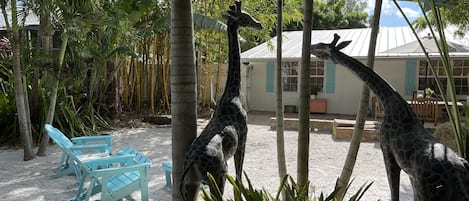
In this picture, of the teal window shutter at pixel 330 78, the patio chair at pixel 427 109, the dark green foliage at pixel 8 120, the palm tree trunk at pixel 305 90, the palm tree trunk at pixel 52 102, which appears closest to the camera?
the palm tree trunk at pixel 305 90

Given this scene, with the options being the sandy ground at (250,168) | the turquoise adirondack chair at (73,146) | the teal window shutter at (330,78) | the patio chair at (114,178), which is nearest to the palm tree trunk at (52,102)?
the sandy ground at (250,168)

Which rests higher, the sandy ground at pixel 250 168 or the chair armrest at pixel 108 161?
the chair armrest at pixel 108 161

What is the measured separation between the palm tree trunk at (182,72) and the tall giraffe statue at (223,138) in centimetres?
14

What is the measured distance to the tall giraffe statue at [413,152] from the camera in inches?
75.4

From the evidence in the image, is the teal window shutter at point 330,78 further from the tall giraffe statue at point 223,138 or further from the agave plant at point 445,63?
the tall giraffe statue at point 223,138

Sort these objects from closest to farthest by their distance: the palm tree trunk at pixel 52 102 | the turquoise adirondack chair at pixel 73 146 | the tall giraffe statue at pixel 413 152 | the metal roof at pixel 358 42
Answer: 1. the tall giraffe statue at pixel 413 152
2. the turquoise adirondack chair at pixel 73 146
3. the palm tree trunk at pixel 52 102
4. the metal roof at pixel 358 42

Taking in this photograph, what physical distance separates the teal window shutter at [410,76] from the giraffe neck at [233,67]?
11346 millimetres

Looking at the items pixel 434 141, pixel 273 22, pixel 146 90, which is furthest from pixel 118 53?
pixel 434 141

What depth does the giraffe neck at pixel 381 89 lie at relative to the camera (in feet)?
7.49

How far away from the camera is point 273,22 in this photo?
11.4 meters

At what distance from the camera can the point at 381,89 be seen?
7.83 feet

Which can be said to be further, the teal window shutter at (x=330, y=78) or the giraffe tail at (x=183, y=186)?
the teal window shutter at (x=330, y=78)

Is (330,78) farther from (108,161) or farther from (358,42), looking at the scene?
(108,161)

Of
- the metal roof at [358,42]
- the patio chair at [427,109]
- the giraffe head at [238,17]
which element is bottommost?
the patio chair at [427,109]
